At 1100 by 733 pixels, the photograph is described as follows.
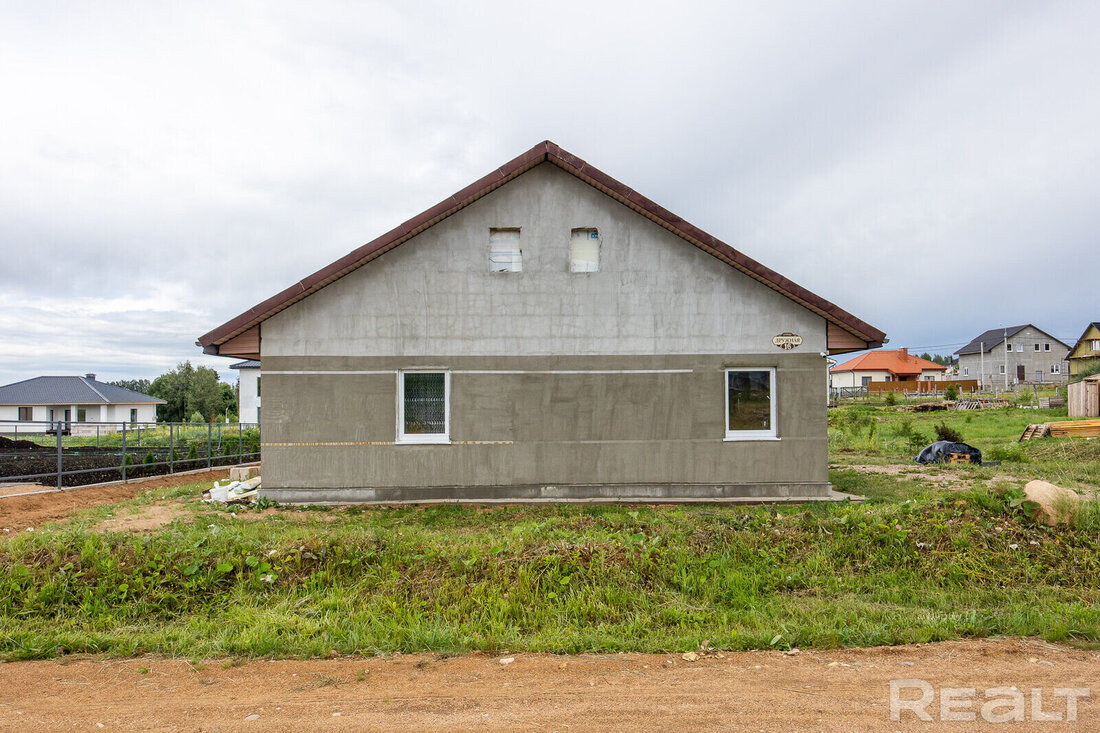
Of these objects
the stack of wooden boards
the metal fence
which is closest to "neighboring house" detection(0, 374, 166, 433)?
the metal fence

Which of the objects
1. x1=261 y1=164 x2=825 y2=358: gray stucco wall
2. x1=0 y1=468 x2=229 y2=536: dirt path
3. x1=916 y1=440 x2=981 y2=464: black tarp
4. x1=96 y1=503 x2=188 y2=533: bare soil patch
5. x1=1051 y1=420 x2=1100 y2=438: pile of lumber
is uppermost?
x1=261 y1=164 x2=825 y2=358: gray stucco wall

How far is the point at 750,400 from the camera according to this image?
457 inches

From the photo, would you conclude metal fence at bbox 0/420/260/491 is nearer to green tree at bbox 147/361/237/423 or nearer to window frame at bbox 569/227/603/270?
window frame at bbox 569/227/603/270

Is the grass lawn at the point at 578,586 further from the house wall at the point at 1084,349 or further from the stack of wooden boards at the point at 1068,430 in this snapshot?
the house wall at the point at 1084,349

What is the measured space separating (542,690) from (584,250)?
8.61 meters

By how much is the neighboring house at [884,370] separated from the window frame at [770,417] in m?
71.5

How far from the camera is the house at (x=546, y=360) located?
1126 cm

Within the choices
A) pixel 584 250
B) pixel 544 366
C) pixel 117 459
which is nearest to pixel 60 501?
pixel 117 459

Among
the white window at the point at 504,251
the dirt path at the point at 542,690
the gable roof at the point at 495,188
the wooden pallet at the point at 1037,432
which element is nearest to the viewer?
the dirt path at the point at 542,690

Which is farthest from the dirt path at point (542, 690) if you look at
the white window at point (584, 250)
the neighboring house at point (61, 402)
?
the neighboring house at point (61, 402)

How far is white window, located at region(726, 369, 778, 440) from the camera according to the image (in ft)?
37.9

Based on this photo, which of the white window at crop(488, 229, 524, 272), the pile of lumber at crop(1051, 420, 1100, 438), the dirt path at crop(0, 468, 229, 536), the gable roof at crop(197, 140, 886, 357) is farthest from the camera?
the pile of lumber at crop(1051, 420, 1100, 438)

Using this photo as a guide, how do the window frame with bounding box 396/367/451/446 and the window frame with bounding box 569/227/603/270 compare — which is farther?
the window frame with bounding box 569/227/603/270

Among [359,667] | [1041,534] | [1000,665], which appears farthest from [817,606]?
[359,667]
